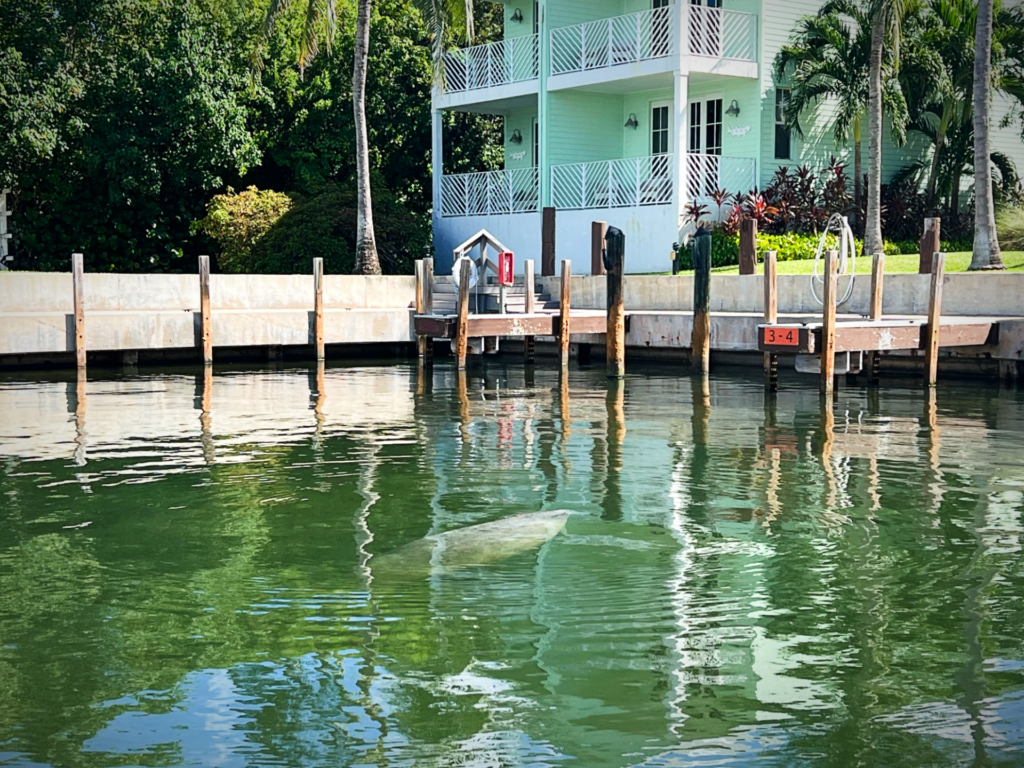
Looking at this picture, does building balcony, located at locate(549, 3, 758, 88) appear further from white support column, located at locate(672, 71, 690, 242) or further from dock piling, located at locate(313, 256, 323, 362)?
dock piling, located at locate(313, 256, 323, 362)

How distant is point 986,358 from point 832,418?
16.1 ft

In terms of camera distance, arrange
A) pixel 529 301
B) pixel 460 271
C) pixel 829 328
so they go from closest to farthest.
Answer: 1. pixel 829 328
2. pixel 460 271
3. pixel 529 301

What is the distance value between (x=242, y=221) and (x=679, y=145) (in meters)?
10.6

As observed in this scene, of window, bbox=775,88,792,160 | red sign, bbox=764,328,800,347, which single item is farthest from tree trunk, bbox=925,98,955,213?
red sign, bbox=764,328,800,347

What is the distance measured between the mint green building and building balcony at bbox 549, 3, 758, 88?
0.03 meters

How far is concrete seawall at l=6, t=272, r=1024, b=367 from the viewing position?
69.6ft

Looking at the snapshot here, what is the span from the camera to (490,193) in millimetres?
32875

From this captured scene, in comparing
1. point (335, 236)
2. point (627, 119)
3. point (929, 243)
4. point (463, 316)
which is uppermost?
point (627, 119)

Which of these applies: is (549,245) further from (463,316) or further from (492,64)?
(492,64)

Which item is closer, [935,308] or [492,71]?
[935,308]

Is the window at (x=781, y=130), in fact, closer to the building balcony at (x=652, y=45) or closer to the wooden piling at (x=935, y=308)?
the building balcony at (x=652, y=45)

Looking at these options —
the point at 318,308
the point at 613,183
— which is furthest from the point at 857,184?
the point at 318,308

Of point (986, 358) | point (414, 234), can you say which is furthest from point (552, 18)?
point (986, 358)

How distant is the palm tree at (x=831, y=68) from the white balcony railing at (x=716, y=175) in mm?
1407
